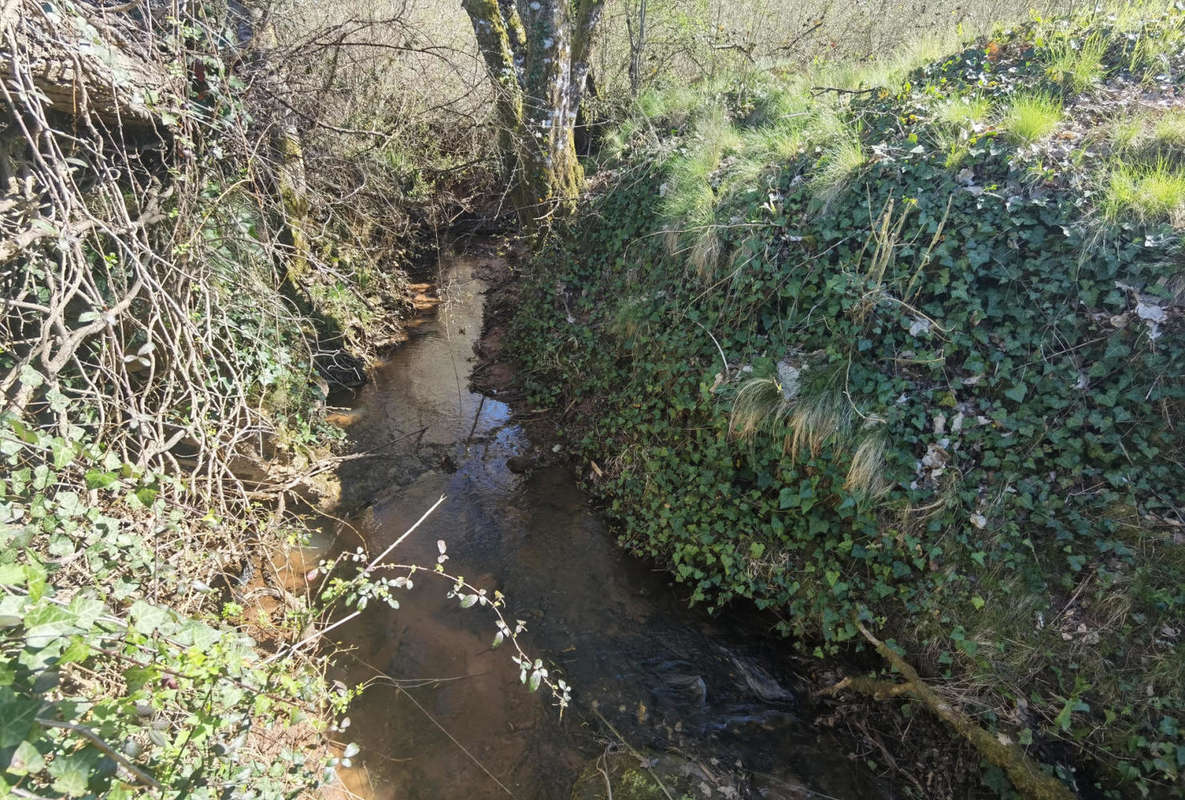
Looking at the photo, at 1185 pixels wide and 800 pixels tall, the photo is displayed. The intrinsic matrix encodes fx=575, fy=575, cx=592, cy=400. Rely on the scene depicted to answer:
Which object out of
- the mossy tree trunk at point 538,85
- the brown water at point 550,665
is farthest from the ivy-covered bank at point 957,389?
the mossy tree trunk at point 538,85

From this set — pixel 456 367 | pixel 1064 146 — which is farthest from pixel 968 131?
pixel 456 367

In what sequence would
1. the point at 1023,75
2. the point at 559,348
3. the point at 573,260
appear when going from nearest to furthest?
1. the point at 1023,75
2. the point at 559,348
3. the point at 573,260

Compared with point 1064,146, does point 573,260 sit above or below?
below

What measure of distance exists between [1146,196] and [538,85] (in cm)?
537

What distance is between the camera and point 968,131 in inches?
169

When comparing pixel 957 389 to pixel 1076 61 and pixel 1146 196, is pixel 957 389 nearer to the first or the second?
pixel 1146 196

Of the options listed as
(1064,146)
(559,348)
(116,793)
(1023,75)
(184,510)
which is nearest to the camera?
(116,793)

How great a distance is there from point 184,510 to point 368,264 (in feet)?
15.7

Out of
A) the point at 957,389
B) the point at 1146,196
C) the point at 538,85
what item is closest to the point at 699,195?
the point at 538,85

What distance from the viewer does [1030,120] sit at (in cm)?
407

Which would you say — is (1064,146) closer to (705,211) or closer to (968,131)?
(968,131)

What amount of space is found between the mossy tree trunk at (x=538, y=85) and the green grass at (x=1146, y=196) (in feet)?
16.3

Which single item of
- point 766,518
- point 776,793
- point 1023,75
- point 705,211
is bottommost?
point 776,793

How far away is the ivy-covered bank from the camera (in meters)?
3.00
